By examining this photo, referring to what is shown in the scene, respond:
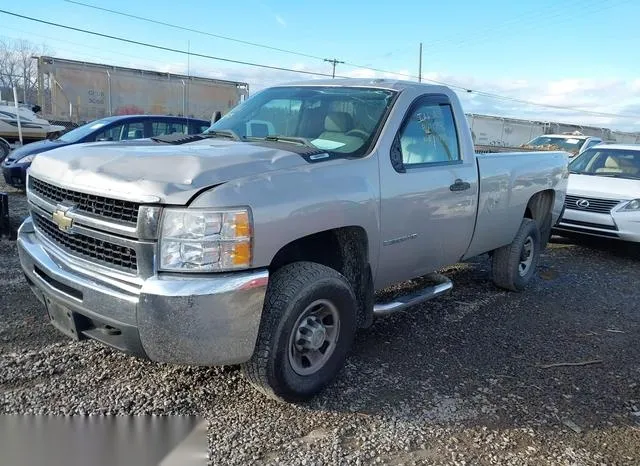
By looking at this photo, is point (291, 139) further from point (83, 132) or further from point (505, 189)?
point (83, 132)

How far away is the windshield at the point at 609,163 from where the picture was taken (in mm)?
8422

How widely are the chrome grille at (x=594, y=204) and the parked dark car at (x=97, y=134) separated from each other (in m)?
6.31

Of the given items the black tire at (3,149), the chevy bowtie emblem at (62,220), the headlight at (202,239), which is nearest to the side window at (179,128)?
the black tire at (3,149)

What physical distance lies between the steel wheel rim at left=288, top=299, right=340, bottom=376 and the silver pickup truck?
1cm

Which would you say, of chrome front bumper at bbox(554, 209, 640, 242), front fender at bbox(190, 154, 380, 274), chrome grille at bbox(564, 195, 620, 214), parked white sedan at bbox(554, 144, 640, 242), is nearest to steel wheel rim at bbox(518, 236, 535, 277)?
parked white sedan at bbox(554, 144, 640, 242)

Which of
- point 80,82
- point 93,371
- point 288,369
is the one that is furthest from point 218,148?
point 80,82

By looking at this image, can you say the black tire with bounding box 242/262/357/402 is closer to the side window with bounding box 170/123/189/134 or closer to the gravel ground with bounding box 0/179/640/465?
the gravel ground with bounding box 0/179/640/465

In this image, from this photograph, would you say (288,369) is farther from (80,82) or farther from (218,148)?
(80,82)

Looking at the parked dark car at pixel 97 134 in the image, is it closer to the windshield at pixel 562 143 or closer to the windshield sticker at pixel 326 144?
the windshield sticker at pixel 326 144

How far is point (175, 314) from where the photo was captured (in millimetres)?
2496

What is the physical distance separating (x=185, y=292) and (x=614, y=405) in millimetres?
2844

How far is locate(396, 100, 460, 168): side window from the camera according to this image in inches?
151

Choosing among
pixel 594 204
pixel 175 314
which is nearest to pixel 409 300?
pixel 175 314

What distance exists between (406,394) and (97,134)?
27.7 ft
